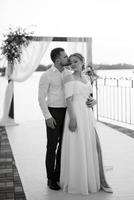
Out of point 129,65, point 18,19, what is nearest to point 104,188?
point 18,19

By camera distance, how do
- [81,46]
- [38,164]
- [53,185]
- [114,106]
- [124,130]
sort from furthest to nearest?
1. [114,106]
2. [81,46]
3. [124,130]
4. [38,164]
5. [53,185]

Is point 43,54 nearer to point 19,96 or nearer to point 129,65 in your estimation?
point 129,65

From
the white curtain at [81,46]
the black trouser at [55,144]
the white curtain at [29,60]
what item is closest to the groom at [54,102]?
the black trouser at [55,144]

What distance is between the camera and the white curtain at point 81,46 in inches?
297

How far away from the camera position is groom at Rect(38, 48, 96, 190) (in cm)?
316

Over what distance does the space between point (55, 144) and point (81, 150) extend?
308 millimetres

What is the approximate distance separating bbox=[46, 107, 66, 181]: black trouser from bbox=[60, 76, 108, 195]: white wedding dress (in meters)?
0.11

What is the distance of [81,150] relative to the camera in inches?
121

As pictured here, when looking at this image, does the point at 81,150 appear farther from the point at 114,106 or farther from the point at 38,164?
the point at 114,106

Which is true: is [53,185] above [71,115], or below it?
below

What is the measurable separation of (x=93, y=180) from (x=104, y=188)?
0.47 ft

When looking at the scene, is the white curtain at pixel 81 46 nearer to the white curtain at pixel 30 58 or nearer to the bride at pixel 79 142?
the white curtain at pixel 30 58

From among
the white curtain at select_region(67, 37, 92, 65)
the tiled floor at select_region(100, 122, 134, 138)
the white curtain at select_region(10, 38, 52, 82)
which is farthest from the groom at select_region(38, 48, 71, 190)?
the white curtain at select_region(67, 37, 92, 65)

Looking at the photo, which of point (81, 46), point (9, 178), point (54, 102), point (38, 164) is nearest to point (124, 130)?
point (81, 46)
